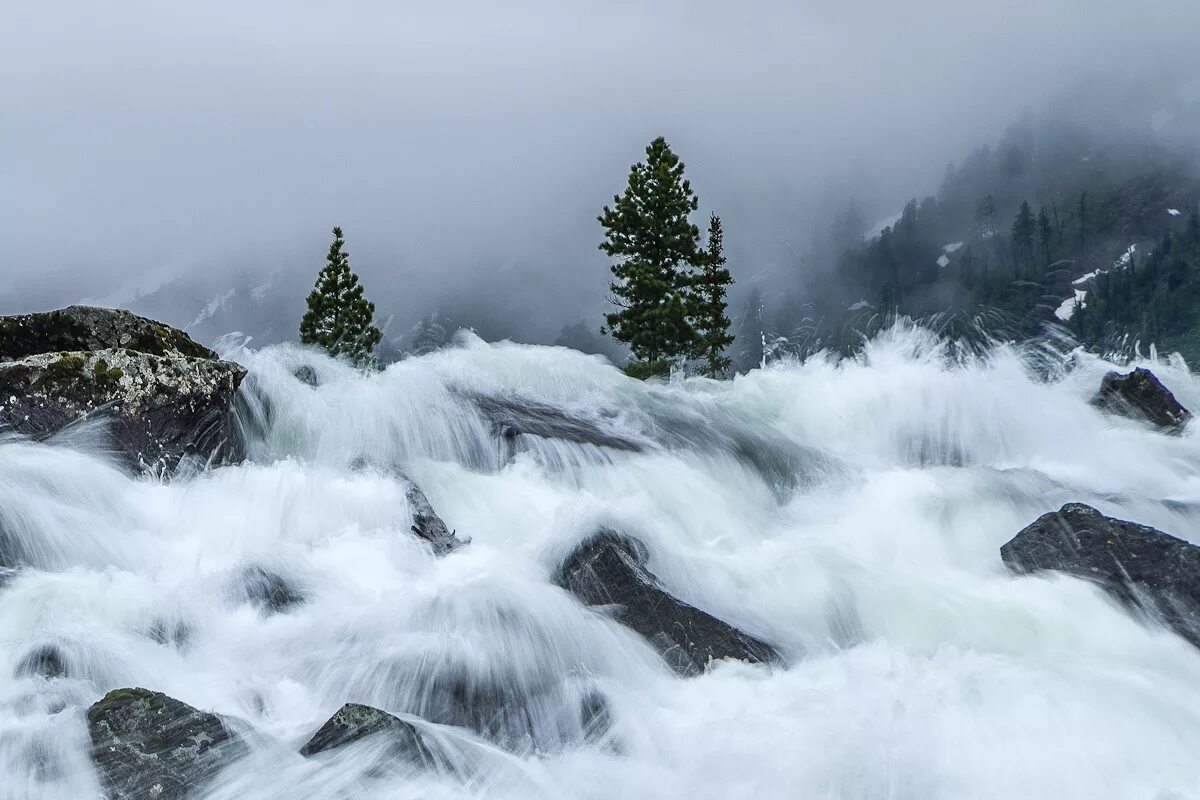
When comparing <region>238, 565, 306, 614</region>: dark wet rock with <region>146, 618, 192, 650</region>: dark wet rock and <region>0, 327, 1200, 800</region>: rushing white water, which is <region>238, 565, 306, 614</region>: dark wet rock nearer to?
<region>0, 327, 1200, 800</region>: rushing white water

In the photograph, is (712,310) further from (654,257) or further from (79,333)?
(79,333)

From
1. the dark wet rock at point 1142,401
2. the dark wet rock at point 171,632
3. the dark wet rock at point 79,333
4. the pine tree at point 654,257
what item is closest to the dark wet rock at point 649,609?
the dark wet rock at point 171,632

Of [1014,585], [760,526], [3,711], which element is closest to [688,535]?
[760,526]

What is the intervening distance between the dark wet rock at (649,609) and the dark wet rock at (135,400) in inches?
183

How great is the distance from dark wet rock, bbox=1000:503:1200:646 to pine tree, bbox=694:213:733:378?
118 feet

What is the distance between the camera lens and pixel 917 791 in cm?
514

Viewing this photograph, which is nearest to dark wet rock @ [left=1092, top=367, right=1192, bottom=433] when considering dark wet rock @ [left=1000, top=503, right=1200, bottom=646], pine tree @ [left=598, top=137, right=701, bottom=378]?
dark wet rock @ [left=1000, top=503, right=1200, bottom=646]

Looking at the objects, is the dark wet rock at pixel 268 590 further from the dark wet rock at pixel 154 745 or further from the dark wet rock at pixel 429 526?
the dark wet rock at pixel 154 745

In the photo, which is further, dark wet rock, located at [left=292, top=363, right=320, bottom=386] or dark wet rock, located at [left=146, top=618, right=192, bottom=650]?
dark wet rock, located at [left=292, top=363, right=320, bottom=386]

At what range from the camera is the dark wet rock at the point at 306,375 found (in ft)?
42.8

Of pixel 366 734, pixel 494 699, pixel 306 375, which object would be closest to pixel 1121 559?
pixel 494 699

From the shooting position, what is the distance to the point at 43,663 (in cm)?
595

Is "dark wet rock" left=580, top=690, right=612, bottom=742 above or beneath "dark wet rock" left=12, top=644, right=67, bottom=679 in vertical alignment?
beneath

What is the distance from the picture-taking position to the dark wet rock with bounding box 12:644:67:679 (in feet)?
19.2
